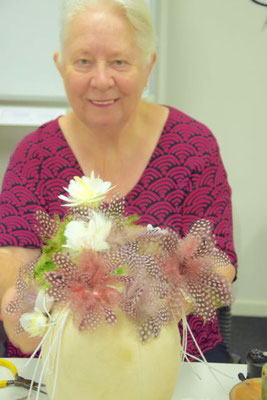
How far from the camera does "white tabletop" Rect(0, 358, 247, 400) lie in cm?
93

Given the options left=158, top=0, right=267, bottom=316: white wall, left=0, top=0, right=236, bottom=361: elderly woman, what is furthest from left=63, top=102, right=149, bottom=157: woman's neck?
left=158, top=0, right=267, bottom=316: white wall

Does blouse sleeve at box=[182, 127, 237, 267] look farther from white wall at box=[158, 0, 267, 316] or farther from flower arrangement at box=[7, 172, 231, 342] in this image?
white wall at box=[158, 0, 267, 316]

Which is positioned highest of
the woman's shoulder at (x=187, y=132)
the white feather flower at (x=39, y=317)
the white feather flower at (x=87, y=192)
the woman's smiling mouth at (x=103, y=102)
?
the woman's smiling mouth at (x=103, y=102)

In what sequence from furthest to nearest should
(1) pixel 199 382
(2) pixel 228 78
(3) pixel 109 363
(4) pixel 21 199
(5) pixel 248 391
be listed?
(2) pixel 228 78 → (4) pixel 21 199 → (1) pixel 199 382 → (5) pixel 248 391 → (3) pixel 109 363

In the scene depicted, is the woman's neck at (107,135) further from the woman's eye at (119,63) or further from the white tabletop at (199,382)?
the white tabletop at (199,382)

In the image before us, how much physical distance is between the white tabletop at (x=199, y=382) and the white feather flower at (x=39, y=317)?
0.23 metres

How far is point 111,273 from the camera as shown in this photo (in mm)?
698

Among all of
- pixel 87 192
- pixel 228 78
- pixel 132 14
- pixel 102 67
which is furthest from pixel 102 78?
pixel 228 78

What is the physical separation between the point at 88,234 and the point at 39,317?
14 centimetres

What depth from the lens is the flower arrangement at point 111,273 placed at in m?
0.69

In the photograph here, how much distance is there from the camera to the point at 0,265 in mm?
1168

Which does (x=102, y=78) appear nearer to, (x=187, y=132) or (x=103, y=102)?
(x=103, y=102)

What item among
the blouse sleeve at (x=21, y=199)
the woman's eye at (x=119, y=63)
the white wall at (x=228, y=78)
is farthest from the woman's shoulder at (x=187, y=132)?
the white wall at (x=228, y=78)

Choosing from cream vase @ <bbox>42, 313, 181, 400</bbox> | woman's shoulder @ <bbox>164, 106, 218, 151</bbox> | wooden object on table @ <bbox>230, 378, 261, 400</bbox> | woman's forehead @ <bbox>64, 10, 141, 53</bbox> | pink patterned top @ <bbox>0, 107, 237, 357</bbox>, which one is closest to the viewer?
cream vase @ <bbox>42, 313, 181, 400</bbox>
